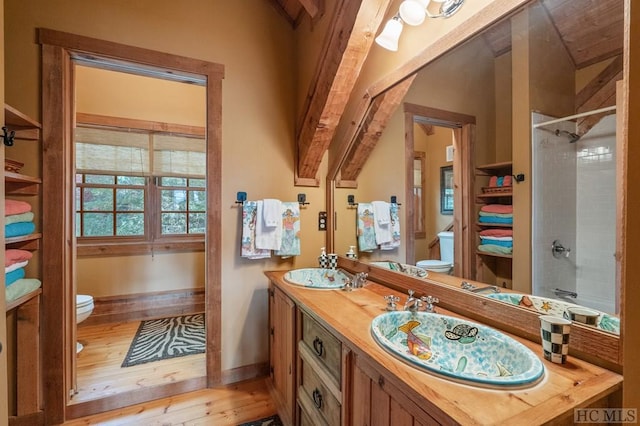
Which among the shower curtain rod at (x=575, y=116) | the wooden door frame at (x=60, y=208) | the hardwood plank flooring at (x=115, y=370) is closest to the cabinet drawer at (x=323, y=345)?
the shower curtain rod at (x=575, y=116)

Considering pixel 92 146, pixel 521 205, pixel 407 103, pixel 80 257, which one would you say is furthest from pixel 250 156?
pixel 80 257

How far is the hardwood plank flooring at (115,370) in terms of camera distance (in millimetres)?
1951

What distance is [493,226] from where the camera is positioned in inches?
45.7

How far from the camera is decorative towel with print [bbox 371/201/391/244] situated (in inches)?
70.8

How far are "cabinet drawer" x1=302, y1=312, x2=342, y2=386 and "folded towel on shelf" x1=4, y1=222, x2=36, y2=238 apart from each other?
60.3 inches

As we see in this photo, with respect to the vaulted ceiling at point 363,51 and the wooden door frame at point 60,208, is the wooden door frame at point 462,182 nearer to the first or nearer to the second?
the vaulted ceiling at point 363,51

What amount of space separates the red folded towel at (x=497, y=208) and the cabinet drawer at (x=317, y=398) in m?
0.98

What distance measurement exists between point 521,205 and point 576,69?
0.46 metres

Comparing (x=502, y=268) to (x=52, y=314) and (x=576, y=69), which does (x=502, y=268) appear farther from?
(x=52, y=314)

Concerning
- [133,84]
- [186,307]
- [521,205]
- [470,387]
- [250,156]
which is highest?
[133,84]

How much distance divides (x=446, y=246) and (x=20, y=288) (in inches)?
86.8

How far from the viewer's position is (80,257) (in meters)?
2.98

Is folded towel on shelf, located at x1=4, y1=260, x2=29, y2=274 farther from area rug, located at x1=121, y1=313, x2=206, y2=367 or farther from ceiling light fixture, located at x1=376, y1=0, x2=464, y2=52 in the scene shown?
ceiling light fixture, located at x1=376, y1=0, x2=464, y2=52

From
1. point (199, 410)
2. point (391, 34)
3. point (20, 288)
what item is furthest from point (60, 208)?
point (391, 34)
